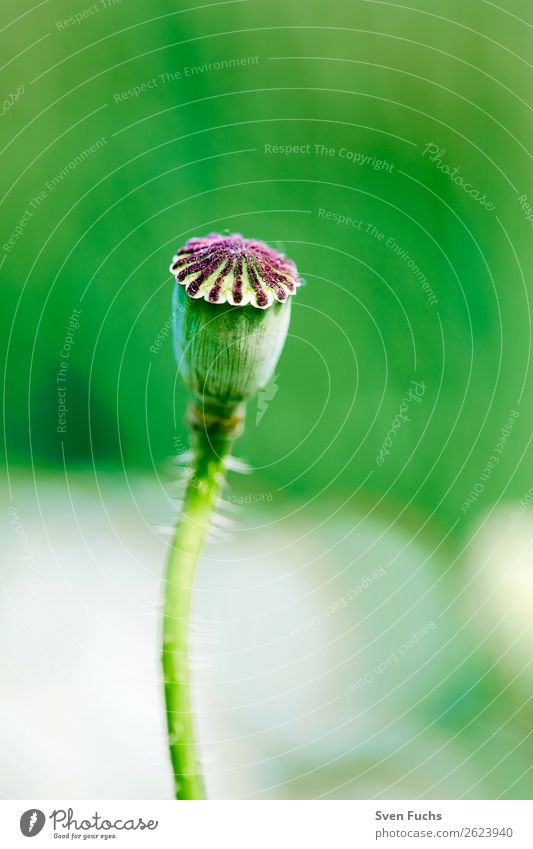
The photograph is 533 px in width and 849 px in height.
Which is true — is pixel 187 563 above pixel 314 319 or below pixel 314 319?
below

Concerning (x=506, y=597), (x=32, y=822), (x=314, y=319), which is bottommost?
(x=32, y=822)

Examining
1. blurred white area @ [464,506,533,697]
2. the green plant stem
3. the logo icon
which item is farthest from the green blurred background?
the green plant stem

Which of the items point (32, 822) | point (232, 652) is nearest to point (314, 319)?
point (232, 652)

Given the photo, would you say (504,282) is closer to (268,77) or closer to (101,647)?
(268,77)

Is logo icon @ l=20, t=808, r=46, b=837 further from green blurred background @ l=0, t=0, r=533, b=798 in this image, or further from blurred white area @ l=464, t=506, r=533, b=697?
blurred white area @ l=464, t=506, r=533, b=697

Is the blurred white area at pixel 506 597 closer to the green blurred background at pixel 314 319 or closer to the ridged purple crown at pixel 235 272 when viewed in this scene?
the green blurred background at pixel 314 319

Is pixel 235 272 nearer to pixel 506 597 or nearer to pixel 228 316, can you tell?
pixel 228 316

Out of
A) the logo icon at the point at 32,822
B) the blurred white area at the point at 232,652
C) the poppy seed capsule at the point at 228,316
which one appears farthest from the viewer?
the blurred white area at the point at 232,652

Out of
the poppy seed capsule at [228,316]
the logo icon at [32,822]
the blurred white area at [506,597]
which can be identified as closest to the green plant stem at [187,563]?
the poppy seed capsule at [228,316]
